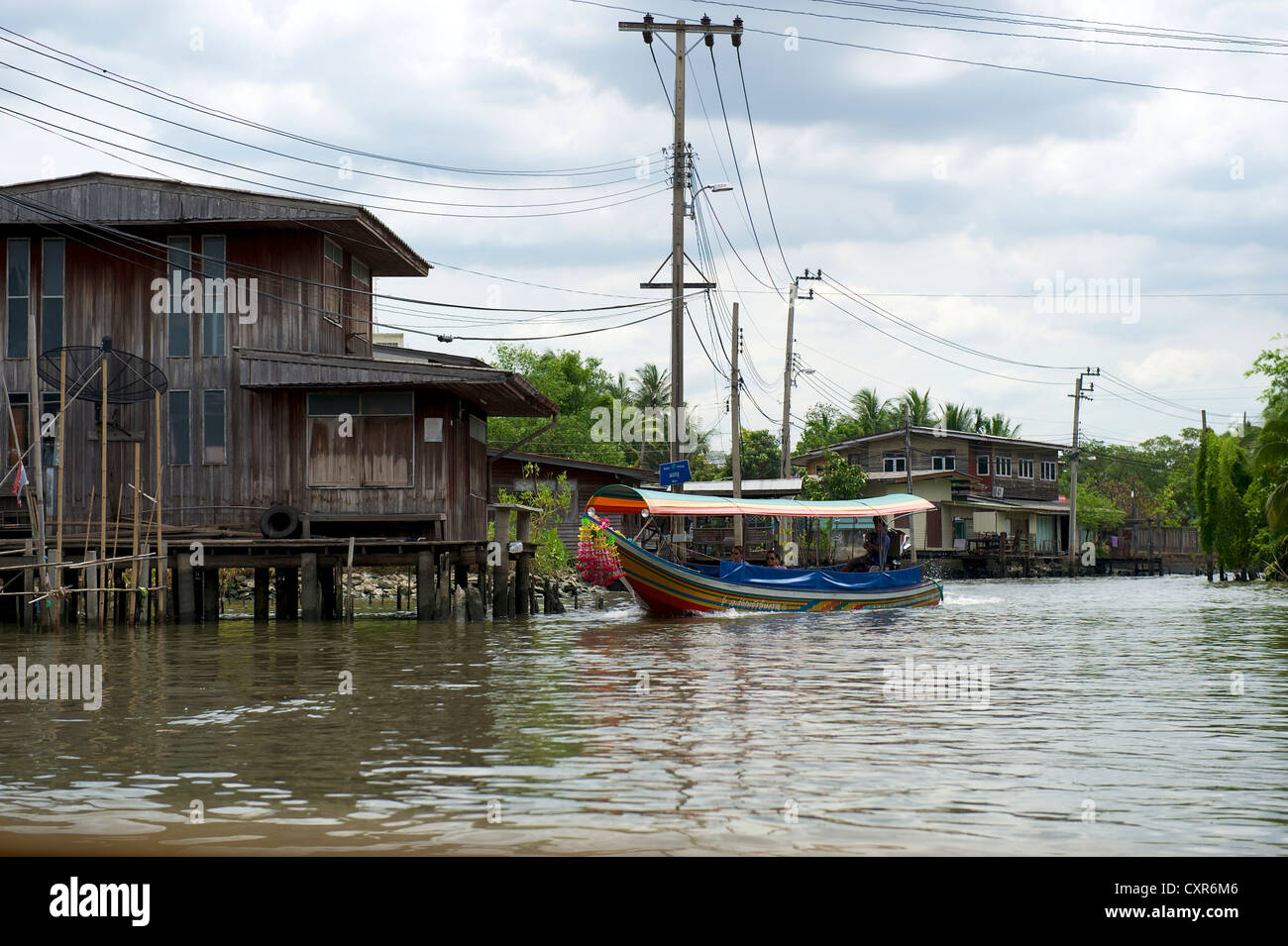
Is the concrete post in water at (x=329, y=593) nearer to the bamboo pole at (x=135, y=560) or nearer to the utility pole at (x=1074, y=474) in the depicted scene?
the bamboo pole at (x=135, y=560)

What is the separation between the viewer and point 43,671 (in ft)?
54.8

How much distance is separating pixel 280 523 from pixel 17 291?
763cm

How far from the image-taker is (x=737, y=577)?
97.0 feet

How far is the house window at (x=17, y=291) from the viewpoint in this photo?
90.1 ft

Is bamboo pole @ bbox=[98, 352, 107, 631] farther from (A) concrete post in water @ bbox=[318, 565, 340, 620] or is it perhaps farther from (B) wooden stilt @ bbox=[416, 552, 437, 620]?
(B) wooden stilt @ bbox=[416, 552, 437, 620]

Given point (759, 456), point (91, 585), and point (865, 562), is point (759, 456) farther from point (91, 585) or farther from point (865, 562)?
point (91, 585)

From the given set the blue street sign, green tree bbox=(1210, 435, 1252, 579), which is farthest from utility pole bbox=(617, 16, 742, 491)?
green tree bbox=(1210, 435, 1252, 579)

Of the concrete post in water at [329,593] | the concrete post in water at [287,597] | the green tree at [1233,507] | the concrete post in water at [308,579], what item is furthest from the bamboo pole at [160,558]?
the green tree at [1233,507]

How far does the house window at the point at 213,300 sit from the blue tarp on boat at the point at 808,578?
38.9 ft

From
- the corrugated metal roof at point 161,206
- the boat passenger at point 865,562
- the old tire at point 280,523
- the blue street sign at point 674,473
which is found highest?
the corrugated metal roof at point 161,206

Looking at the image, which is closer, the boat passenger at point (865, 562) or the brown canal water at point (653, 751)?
the brown canal water at point (653, 751)

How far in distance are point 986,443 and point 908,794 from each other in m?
63.3
